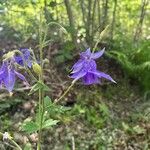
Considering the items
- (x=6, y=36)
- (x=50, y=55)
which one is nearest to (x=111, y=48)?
(x=50, y=55)

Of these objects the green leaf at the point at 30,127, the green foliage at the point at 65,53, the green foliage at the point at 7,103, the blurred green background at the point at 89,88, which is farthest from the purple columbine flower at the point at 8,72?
the green foliage at the point at 65,53

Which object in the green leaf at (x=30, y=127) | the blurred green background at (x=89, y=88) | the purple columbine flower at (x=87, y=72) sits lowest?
the blurred green background at (x=89, y=88)

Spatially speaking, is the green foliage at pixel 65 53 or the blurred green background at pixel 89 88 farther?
the green foliage at pixel 65 53

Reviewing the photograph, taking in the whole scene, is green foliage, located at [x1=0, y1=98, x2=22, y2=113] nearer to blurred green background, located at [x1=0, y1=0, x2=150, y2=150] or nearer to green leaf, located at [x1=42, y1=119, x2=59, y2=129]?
blurred green background, located at [x1=0, y1=0, x2=150, y2=150]

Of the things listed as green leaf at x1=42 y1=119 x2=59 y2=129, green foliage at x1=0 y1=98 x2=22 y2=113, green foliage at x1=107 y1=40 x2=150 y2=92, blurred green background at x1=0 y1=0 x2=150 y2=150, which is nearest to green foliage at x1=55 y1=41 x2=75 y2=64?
blurred green background at x1=0 y1=0 x2=150 y2=150

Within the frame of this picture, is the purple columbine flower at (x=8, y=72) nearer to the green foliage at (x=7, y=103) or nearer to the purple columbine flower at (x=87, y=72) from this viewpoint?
the purple columbine flower at (x=87, y=72)

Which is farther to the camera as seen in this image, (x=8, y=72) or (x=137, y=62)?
(x=137, y=62)

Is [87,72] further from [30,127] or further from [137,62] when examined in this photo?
[137,62]

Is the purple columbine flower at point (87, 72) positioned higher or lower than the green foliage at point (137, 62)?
higher

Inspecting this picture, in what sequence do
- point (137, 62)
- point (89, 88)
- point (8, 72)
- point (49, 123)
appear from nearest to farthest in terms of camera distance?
1. point (8, 72)
2. point (49, 123)
3. point (89, 88)
4. point (137, 62)

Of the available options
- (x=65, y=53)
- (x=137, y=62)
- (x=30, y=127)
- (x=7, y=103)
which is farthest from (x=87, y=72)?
(x=137, y=62)
